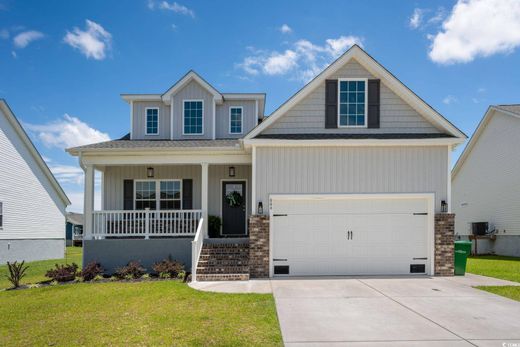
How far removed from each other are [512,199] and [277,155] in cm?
1464

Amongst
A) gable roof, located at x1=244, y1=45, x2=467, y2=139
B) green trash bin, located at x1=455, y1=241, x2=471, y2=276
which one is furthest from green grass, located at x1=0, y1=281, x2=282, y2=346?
green trash bin, located at x1=455, y1=241, x2=471, y2=276

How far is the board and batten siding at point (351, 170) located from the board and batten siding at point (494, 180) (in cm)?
1068

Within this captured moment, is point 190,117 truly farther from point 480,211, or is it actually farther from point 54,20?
point 480,211

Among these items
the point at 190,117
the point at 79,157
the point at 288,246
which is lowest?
the point at 288,246

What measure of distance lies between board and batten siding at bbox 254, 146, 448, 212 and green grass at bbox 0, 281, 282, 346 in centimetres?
410

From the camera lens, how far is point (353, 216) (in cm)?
1202

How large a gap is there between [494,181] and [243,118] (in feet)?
47.8

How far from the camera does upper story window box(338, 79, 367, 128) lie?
1253cm

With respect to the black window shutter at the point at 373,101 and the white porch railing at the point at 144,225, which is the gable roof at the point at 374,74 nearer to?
the black window shutter at the point at 373,101

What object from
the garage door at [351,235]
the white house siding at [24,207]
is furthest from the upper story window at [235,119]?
the white house siding at [24,207]

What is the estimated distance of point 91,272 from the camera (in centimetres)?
1195

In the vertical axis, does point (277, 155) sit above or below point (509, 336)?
above

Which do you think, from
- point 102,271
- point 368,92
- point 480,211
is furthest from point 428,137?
point 480,211

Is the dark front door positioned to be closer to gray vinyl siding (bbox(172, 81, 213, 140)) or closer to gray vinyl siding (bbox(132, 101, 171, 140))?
gray vinyl siding (bbox(172, 81, 213, 140))
